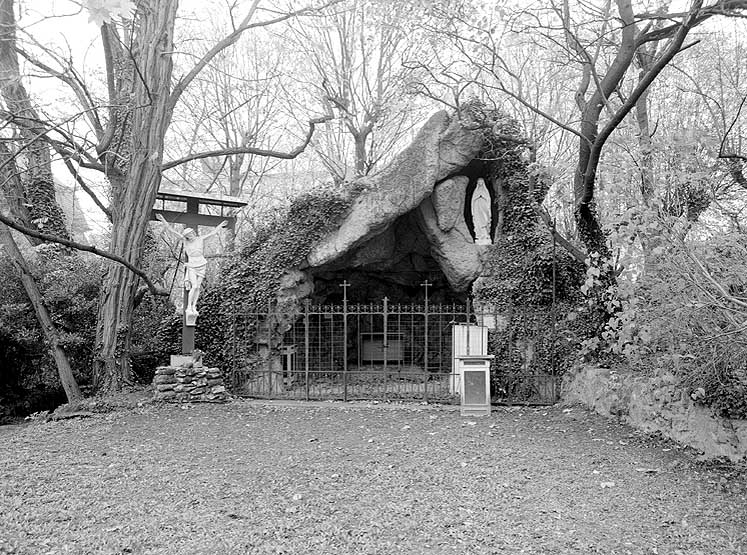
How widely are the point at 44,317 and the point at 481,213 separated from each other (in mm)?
7827

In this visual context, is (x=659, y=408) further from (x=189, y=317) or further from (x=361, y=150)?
(x=361, y=150)

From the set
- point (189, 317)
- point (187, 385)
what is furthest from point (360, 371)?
point (189, 317)

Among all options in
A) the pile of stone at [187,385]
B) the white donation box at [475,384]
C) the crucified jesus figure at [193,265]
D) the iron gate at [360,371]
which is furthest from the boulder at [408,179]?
A: the white donation box at [475,384]

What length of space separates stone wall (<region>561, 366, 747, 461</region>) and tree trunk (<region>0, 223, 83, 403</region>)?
25.6ft

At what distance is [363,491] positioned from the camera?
4.28m

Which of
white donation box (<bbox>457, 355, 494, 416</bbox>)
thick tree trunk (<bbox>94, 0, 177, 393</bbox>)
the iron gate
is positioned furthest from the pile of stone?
white donation box (<bbox>457, 355, 494, 416</bbox>)

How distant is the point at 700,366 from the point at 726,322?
0.51 meters

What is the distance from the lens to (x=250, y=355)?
396 inches

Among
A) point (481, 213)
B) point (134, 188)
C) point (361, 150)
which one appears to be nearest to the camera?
point (134, 188)

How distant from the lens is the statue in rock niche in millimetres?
10641

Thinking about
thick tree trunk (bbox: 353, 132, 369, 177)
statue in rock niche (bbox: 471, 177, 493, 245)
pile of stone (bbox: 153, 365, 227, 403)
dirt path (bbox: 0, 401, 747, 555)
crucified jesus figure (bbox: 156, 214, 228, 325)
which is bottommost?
dirt path (bbox: 0, 401, 747, 555)

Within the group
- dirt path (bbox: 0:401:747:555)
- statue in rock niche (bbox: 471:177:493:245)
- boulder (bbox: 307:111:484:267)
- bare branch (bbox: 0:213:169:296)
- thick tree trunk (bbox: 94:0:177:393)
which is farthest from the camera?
statue in rock niche (bbox: 471:177:493:245)

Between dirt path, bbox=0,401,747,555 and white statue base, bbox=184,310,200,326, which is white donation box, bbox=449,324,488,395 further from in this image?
white statue base, bbox=184,310,200,326

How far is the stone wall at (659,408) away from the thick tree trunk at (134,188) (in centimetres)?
736
